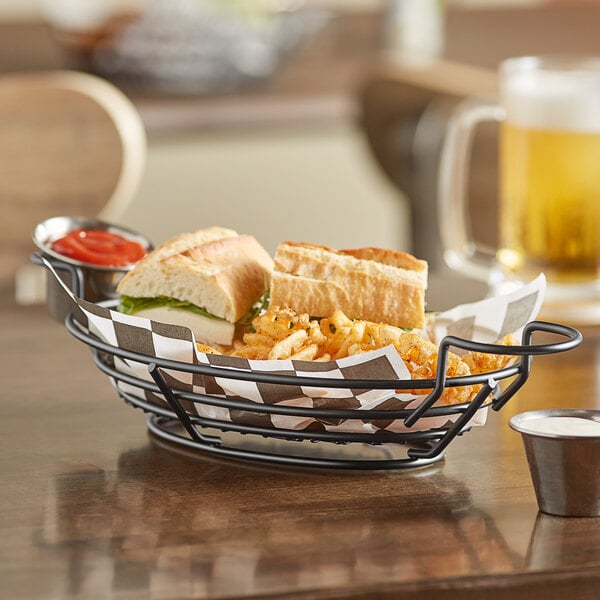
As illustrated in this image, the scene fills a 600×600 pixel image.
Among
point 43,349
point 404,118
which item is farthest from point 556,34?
point 43,349

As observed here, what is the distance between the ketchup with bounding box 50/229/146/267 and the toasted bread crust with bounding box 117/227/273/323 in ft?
0.39

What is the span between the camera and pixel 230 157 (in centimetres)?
409

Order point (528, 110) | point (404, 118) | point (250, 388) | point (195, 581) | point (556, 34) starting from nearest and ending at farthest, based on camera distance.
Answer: point (195, 581)
point (250, 388)
point (528, 110)
point (404, 118)
point (556, 34)

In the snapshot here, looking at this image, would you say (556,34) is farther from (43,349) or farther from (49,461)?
(49,461)

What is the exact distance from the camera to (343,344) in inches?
34.4

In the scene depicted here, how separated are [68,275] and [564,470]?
20.2 inches

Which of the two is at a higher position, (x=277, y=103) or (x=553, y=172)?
(x=553, y=172)

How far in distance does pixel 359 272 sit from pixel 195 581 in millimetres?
321

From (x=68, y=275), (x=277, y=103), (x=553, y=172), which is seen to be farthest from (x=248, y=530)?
(x=277, y=103)

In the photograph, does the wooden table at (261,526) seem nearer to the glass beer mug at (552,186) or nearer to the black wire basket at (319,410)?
the black wire basket at (319,410)

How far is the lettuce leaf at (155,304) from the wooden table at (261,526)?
0.10 meters

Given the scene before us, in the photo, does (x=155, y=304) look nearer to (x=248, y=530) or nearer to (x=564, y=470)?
(x=248, y=530)

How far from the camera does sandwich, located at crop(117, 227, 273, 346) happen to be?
3.06 feet

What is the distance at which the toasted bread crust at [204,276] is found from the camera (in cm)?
93
